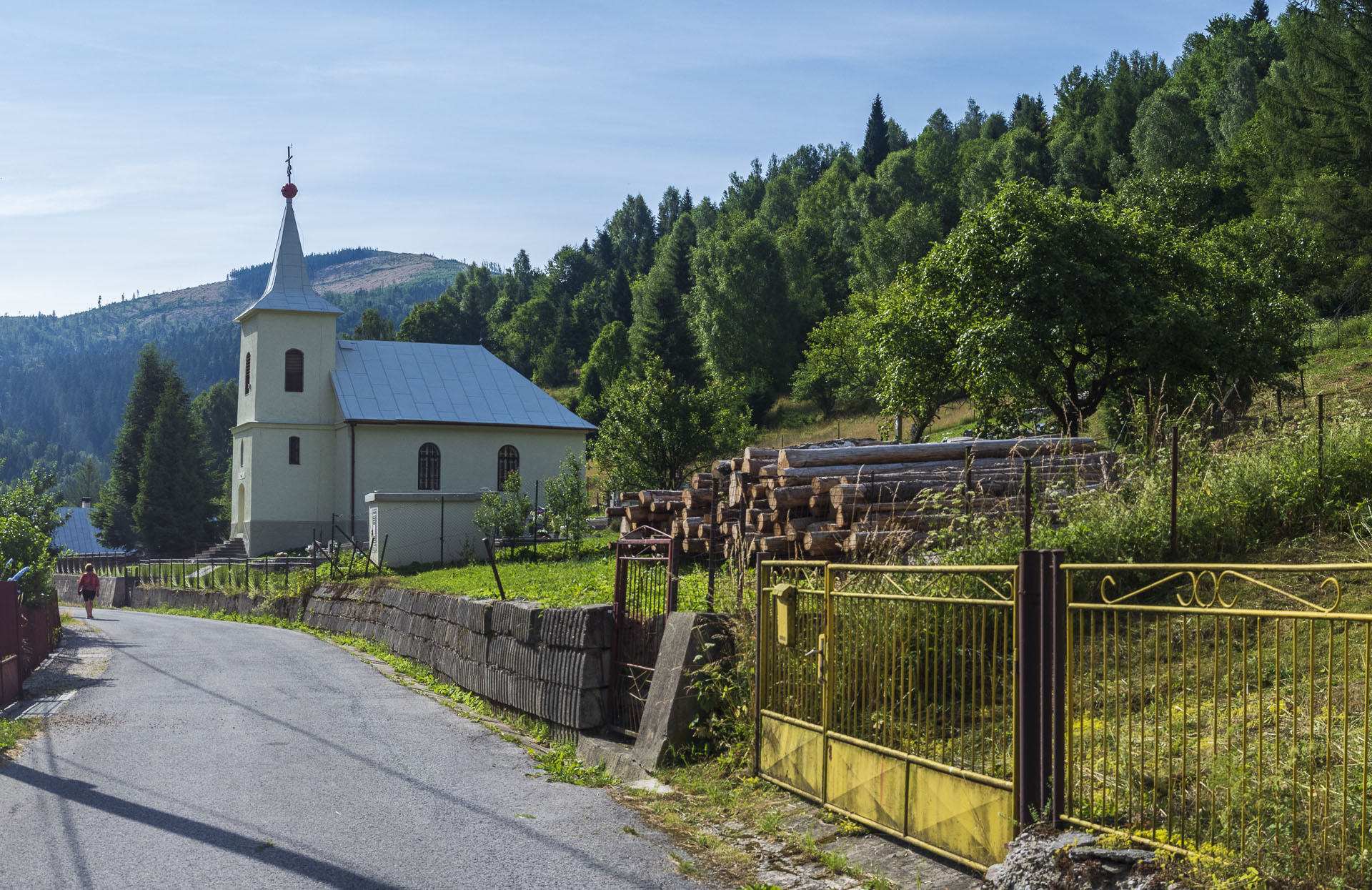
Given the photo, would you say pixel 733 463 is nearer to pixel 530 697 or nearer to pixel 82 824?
pixel 530 697

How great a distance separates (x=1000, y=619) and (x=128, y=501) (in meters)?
69.6

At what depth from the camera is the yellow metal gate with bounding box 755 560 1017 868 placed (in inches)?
225

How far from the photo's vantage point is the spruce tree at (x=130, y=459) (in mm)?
67125

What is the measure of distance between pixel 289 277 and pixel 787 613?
43578 mm

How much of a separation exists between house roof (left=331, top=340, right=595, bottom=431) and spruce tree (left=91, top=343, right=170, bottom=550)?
26.8 metres

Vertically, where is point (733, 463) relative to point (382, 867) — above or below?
above

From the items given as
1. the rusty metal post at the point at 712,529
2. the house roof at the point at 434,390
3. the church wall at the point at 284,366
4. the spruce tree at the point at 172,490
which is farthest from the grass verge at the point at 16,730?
the spruce tree at the point at 172,490

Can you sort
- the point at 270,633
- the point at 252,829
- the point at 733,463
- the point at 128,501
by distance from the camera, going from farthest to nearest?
the point at 128,501 → the point at 270,633 → the point at 733,463 → the point at 252,829

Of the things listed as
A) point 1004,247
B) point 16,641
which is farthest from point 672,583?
point 1004,247

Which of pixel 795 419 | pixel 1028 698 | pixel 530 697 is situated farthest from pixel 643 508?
pixel 795 419

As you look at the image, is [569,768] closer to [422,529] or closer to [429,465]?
[422,529]

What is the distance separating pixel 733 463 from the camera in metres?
13.4

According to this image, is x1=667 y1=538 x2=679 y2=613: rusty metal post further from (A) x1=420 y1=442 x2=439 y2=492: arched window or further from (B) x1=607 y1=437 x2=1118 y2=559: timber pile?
(A) x1=420 y1=442 x2=439 y2=492: arched window

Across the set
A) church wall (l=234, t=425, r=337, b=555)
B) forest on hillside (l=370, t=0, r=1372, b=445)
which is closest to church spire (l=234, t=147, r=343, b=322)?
church wall (l=234, t=425, r=337, b=555)
